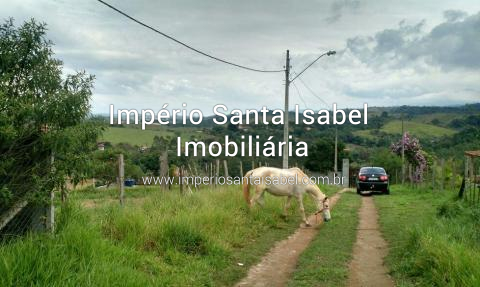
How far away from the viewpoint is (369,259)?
29.8ft

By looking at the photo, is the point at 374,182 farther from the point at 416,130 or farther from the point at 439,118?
the point at 439,118

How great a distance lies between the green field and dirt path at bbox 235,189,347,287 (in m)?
74.3

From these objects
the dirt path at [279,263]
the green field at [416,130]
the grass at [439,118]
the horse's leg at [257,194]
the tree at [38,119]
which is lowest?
the dirt path at [279,263]

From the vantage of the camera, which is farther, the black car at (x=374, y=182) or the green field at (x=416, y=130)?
the green field at (x=416, y=130)

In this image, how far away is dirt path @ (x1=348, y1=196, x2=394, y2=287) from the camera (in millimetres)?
7492

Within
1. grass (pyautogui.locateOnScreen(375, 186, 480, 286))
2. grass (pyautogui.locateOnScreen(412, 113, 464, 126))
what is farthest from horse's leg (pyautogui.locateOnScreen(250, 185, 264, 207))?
grass (pyautogui.locateOnScreen(412, 113, 464, 126))

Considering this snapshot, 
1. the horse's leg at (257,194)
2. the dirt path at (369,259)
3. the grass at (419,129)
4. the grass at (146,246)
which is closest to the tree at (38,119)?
the grass at (146,246)

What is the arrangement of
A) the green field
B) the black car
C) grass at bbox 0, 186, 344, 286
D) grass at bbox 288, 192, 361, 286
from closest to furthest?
grass at bbox 0, 186, 344, 286 < grass at bbox 288, 192, 361, 286 < the black car < the green field

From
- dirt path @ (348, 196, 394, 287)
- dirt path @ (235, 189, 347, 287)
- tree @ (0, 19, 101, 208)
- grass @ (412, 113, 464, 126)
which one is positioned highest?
grass @ (412, 113, 464, 126)

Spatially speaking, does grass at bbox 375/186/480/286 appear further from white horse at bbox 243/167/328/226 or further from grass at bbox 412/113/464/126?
Result: grass at bbox 412/113/464/126

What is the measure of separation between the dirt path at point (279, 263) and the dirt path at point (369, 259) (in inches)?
42.0

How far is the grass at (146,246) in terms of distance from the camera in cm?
554

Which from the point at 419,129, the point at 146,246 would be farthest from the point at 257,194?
the point at 419,129

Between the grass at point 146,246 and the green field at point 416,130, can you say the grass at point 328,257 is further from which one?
the green field at point 416,130
